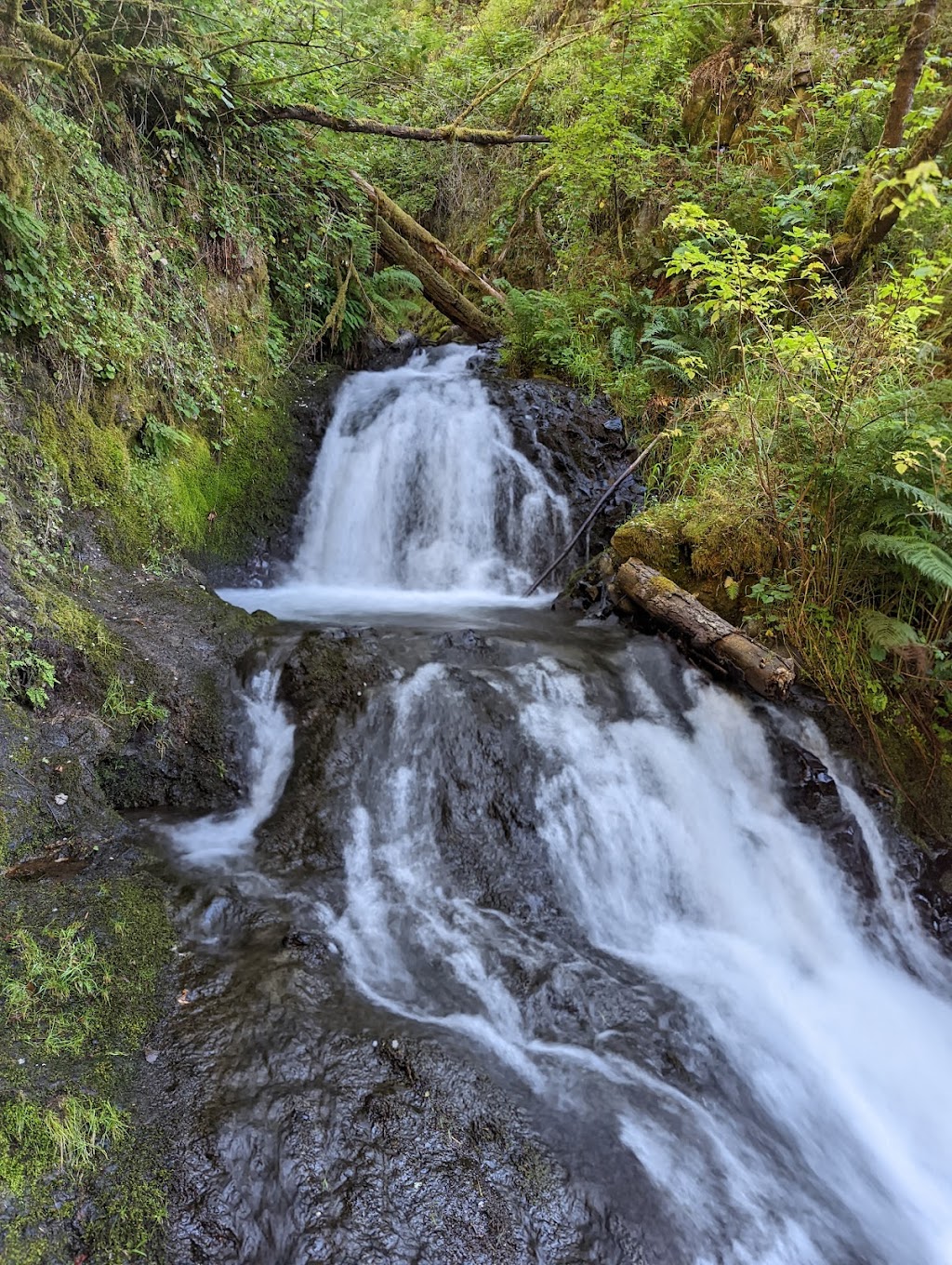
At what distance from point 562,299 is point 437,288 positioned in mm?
2164

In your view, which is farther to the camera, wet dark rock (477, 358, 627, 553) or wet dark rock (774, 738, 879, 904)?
wet dark rock (477, 358, 627, 553)

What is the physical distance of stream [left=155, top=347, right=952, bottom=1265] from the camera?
2275mm

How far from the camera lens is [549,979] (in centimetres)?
324

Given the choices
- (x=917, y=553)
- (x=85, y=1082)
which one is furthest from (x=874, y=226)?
(x=85, y=1082)

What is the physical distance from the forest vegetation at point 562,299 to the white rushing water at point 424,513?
31.1 inches

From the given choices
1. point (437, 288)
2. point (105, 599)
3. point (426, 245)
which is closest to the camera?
point (105, 599)

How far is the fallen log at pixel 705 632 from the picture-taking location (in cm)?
470

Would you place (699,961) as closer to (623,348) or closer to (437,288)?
(623,348)

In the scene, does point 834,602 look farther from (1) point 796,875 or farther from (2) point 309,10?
(2) point 309,10

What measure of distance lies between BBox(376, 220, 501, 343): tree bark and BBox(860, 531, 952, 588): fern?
7790 millimetres

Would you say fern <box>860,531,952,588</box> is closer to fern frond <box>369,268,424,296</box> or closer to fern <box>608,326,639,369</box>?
fern <box>608,326,639,369</box>

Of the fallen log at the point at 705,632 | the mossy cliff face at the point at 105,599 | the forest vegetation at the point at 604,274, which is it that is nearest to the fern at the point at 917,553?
the forest vegetation at the point at 604,274

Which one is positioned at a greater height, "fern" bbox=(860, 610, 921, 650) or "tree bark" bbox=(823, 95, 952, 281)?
"tree bark" bbox=(823, 95, 952, 281)

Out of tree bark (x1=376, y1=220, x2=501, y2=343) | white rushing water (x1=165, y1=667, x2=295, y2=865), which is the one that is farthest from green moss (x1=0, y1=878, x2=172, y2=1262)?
tree bark (x1=376, y1=220, x2=501, y2=343)
